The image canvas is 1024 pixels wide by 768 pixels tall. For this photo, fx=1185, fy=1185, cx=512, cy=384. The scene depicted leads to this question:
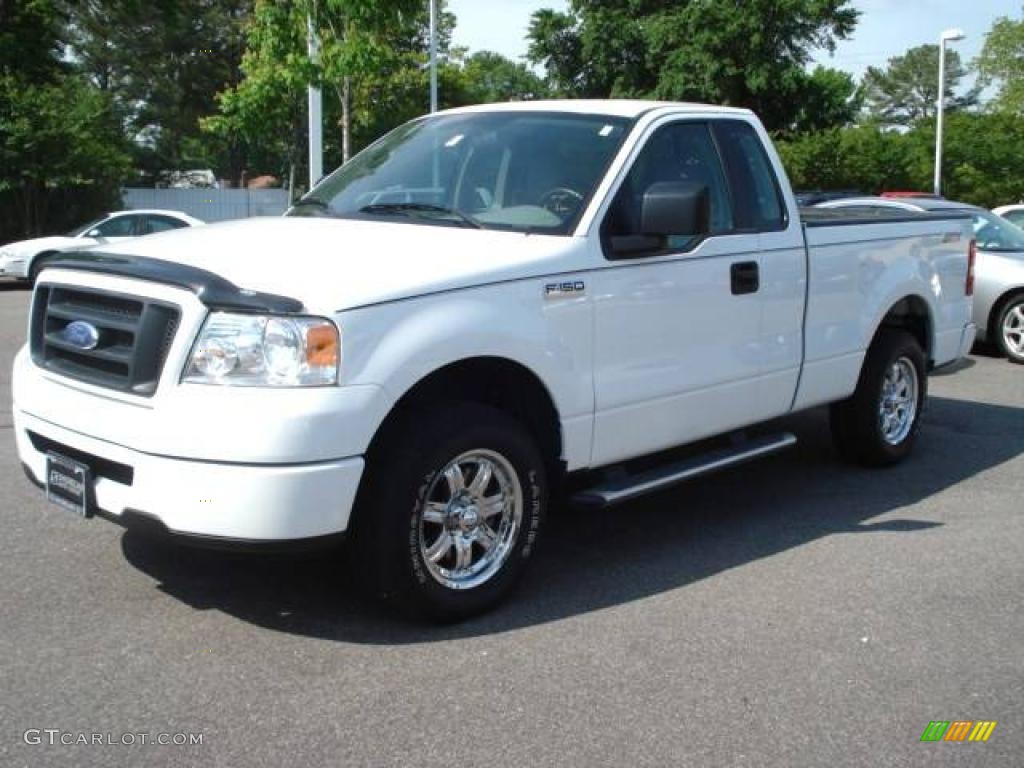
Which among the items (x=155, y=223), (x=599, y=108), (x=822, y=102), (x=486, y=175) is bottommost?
(x=155, y=223)

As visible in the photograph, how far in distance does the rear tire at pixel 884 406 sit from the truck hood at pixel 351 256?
2937mm

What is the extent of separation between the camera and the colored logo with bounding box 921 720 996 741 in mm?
3764

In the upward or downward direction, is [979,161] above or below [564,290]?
above

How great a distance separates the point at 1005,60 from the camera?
211 ft

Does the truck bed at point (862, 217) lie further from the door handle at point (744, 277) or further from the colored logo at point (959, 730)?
the colored logo at point (959, 730)

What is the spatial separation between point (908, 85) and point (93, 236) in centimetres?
11642

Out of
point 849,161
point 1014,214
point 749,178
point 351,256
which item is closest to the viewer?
point 351,256

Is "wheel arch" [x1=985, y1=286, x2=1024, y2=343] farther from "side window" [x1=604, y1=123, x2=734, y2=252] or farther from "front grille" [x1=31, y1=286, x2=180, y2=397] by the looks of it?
"front grille" [x1=31, y1=286, x2=180, y2=397]

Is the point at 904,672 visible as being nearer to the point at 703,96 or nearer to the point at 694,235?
the point at 694,235

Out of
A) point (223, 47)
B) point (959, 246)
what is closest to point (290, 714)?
point (959, 246)

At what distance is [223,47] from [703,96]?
24.5 meters

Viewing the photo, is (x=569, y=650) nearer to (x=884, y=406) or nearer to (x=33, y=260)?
(x=884, y=406)

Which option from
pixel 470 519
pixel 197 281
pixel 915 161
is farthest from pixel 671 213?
pixel 915 161

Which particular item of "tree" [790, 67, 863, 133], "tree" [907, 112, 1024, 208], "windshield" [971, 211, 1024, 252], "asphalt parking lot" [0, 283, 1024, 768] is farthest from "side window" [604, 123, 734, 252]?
"tree" [790, 67, 863, 133]
